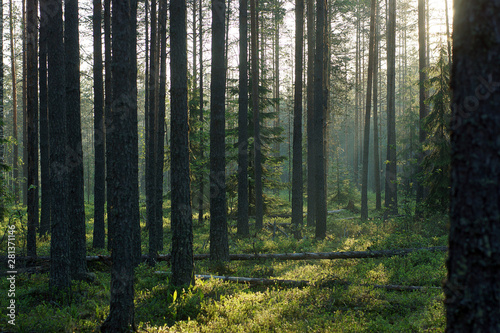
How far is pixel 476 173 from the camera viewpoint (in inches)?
104

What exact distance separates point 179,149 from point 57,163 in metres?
2.70

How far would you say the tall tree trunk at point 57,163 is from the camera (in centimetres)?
716

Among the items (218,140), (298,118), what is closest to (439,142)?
(298,118)

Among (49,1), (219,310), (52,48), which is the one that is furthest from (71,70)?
(219,310)

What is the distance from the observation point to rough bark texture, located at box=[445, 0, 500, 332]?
2578 millimetres

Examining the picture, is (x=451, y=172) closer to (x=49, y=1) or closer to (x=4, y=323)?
(x=4, y=323)

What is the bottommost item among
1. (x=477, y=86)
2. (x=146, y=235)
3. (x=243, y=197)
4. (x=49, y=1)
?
(x=146, y=235)

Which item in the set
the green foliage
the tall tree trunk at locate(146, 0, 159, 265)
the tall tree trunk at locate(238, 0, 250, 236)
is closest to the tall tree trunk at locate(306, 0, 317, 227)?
the tall tree trunk at locate(238, 0, 250, 236)

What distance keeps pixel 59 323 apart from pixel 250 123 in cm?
1617

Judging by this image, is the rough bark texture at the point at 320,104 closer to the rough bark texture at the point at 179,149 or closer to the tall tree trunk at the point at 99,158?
the rough bark texture at the point at 179,149

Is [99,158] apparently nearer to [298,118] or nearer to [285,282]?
[298,118]

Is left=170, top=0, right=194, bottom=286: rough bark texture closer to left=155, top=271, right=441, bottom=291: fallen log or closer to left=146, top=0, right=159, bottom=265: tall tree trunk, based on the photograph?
left=155, top=271, right=441, bottom=291: fallen log

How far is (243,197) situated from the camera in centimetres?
1678

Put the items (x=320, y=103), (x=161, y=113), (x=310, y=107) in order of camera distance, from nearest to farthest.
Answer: (x=161, y=113), (x=320, y=103), (x=310, y=107)
